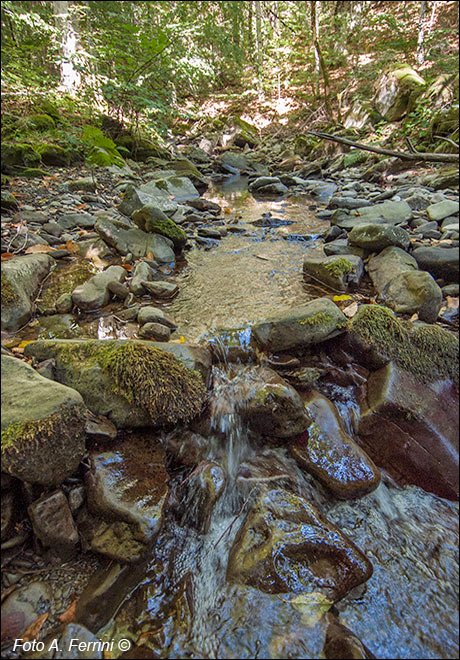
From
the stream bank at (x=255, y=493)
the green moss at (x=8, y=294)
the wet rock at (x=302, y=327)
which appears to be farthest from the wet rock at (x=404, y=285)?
the green moss at (x=8, y=294)

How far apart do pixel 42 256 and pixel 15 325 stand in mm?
1254

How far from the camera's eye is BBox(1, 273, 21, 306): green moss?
265 cm

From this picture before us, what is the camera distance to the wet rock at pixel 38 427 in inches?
60.2

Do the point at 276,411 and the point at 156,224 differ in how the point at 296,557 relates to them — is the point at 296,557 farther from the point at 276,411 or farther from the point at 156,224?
the point at 156,224

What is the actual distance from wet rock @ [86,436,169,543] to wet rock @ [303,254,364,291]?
281 centimetres

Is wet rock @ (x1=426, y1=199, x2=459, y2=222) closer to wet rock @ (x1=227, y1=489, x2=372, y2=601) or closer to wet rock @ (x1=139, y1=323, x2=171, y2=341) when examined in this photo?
wet rock @ (x1=139, y1=323, x2=171, y2=341)

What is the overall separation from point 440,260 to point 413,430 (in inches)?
68.4

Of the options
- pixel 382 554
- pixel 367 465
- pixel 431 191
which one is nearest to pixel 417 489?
pixel 367 465

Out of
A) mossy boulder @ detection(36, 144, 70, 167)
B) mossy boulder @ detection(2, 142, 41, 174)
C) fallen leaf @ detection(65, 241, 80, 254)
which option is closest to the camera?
fallen leaf @ detection(65, 241, 80, 254)

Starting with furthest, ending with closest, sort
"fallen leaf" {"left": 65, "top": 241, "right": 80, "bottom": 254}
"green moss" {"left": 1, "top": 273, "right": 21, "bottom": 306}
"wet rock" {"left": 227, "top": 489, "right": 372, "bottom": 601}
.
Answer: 1. "fallen leaf" {"left": 65, "top": 241, "right": 80, "bottom": 254}
2. "green moss" {"left": 1, "top": 273, "right": 21, "bottom": 306}
3. "wet rock" {"left": 227, "top": 489, "right": 372, "bottom": 601}

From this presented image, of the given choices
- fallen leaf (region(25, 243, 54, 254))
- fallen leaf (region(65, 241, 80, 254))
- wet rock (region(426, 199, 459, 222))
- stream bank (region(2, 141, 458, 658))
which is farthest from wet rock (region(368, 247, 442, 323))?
fallen leaf (region(25, 243, 54, 254))

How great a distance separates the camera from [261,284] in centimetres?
421

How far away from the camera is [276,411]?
7.66ft

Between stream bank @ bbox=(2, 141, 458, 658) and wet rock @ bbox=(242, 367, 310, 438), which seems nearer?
stream bank @ bbox=(2, 141, 458, 658)
